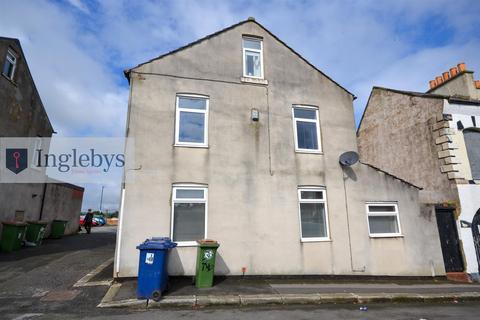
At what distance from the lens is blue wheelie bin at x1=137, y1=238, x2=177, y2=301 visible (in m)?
6.34

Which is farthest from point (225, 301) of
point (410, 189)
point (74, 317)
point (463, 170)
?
point (463, 170)

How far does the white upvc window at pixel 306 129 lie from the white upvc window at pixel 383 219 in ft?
9.41

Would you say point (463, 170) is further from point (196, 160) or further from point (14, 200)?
point (14, 200)

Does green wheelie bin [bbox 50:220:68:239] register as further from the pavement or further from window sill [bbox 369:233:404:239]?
window sill [bbox 369:233:404:239]

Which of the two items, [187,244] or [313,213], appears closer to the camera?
[187,244]

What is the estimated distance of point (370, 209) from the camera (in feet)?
33.1

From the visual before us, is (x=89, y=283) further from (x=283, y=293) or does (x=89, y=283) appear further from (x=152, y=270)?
(x=283, y=293)

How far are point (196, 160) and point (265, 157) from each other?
2347 millimetres

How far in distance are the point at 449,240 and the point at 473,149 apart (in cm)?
398

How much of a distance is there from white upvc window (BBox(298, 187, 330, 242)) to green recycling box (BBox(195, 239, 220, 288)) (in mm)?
3260

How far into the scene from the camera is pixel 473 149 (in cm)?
1157

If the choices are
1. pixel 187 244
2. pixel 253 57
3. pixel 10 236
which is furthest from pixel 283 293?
pixel 10 236

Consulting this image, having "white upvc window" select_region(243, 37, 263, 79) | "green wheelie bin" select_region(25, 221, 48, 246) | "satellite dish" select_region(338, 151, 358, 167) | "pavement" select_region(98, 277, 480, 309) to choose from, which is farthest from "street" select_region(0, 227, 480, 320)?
"white upvc window" select_region(243, 37, 263, 79)

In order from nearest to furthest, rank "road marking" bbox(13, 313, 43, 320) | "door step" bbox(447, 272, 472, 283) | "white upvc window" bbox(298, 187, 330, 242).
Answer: "road marking" bbox(13, 313, 43, 320)
"white upvc window" bbox(298, 187, 330, 242)
"door step" bbox(447, 272, 472, 283)
